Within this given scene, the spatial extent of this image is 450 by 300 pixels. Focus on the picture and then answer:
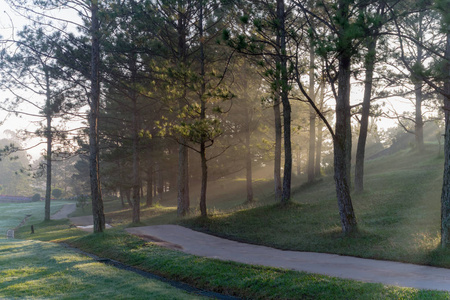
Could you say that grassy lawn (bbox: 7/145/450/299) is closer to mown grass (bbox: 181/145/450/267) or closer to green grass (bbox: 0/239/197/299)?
mown grass (bbox: 181/145/450/267)

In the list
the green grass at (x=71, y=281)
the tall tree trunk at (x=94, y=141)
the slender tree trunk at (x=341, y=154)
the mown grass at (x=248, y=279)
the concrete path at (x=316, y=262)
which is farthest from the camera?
the tall tree trunk at (x=94, y=141)

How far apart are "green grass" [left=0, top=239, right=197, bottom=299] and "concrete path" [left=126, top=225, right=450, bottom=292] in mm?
2783

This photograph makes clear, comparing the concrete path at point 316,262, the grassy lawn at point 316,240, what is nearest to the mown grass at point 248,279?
the grassy lawn at point 316,240

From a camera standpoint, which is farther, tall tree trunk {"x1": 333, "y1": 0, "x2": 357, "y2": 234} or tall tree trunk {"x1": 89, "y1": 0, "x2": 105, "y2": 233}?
tall tree trunk {"x1": 89, "y1": 0, "x2": 105, "y2": 233}

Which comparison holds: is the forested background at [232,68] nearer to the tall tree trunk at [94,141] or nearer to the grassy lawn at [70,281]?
the tall tree trunk at [94,141]

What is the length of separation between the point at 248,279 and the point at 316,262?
241cm

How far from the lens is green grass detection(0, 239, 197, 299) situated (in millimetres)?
7469

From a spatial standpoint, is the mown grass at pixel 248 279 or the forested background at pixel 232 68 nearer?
the mown grass at pixel 248 279

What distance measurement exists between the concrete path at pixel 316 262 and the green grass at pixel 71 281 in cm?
278

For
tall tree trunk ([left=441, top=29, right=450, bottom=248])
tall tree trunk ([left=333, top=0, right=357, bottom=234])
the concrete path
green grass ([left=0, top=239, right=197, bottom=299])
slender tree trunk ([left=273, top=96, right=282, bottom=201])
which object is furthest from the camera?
slender tree trunk ([left=273, top=96, right=282, bottom=201])

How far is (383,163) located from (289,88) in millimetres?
24601

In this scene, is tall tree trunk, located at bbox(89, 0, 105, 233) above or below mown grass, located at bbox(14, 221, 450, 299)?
above

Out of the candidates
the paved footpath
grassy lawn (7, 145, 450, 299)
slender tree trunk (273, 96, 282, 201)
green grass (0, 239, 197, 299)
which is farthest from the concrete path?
slender tree trunk (273, 96, 282, 201)

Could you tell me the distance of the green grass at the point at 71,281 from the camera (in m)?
7.47
